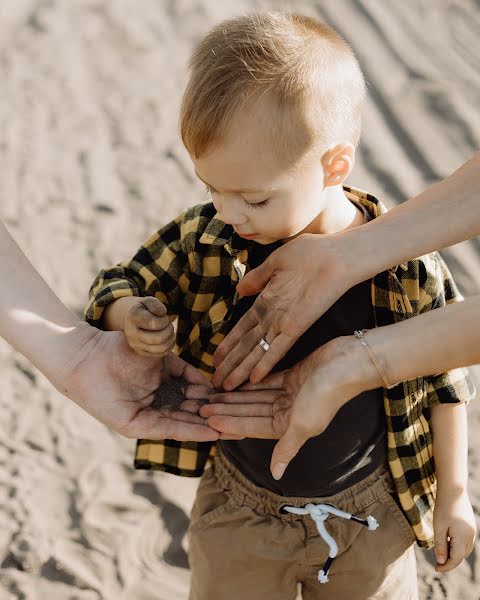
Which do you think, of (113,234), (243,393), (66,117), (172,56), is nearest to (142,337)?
(243,393)

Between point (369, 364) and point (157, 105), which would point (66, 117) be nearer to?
point (157, 105)

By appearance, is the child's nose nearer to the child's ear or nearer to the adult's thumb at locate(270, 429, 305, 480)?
the child's ear

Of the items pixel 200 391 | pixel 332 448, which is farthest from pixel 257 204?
pixel 332 448

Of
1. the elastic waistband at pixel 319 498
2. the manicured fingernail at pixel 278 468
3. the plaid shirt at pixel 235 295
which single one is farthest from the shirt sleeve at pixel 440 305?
the manicured fingernail at pixel 278 468

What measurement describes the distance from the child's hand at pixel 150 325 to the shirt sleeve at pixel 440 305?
61 cm

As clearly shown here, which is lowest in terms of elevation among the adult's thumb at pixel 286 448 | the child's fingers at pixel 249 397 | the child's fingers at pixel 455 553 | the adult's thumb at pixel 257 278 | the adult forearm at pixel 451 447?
the child's fingers at pixel 455 553

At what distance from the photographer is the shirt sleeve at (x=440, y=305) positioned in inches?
76.9

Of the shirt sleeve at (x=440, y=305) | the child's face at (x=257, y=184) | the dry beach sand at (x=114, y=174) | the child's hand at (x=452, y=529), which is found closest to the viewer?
the child's face at (x=257, y=184)

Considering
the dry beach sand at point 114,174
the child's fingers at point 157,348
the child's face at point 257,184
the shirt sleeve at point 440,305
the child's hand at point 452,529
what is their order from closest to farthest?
the child's face at point 257,184 → the child's fingers at point 157,348 → the shirt sleeve at point 440,305 → the child's hand at point 452,529 → the dry beach sand at point 114,174

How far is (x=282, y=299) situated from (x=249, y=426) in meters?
0.31

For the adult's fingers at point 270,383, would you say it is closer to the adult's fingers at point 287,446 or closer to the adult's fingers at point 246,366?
the adult's fingers at point 246,366

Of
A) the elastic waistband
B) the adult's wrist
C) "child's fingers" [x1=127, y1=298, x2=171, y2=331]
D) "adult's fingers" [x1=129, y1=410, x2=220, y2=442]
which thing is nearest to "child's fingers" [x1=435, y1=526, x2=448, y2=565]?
the elastic waistband

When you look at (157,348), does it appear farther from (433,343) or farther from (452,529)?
(452,529)

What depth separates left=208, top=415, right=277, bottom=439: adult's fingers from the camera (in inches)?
76.1
